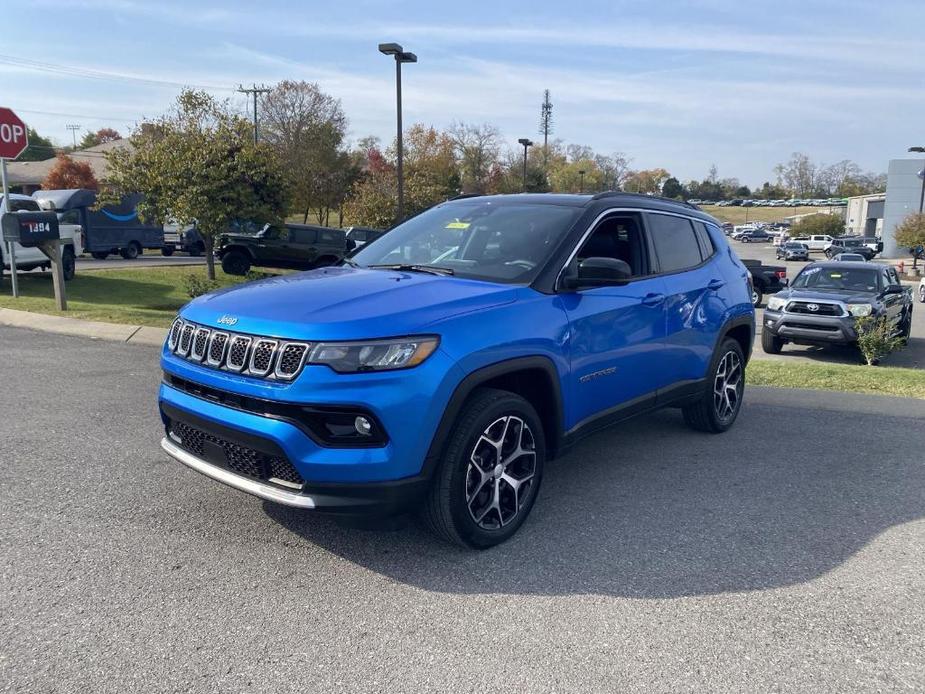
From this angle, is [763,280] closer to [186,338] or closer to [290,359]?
[186,338]

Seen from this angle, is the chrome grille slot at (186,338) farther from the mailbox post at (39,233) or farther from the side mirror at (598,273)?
the mailbox post at (39,233)

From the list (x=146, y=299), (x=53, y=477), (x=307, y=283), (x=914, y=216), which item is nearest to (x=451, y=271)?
(x=307, y=283)

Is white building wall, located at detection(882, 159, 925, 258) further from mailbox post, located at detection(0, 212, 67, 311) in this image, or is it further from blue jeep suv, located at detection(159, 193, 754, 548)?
blue jeep suv, located at detection(159, 193, 754, 548)

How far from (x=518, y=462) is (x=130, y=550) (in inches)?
78.9

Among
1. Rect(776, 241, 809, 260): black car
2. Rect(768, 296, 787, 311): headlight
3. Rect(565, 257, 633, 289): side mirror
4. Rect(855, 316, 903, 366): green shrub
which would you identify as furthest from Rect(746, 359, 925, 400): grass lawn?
Rect(776, 241, 809, 260): black car

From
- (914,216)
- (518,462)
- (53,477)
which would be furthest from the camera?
(914,216)

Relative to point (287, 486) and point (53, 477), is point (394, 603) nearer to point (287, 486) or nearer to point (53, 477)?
point (287, 486)

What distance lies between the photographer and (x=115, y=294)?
17219 millimetres

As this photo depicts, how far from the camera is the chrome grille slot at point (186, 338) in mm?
3730

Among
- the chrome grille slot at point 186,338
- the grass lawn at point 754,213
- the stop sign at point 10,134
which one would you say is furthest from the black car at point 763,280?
the grass lawn at point 754,213

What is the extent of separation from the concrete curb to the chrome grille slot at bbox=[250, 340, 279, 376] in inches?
257

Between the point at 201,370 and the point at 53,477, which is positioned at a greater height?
the point at 201,370

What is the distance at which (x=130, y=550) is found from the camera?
3670mm

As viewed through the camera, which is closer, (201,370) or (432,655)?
(432,655)
